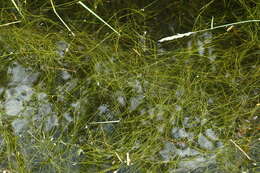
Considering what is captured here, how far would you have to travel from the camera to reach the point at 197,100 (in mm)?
1994

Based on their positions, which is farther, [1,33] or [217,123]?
[1,33]

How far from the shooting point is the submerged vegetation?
1.96m

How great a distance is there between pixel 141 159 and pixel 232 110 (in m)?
0.59

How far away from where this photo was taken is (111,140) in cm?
198

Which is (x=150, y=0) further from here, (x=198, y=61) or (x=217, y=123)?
(x=217, y=123)

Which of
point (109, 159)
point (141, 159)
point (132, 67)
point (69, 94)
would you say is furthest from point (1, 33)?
point (141, 159)

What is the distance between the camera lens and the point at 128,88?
6.66 ft

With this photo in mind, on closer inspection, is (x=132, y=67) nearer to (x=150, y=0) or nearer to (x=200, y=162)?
(x=150, y=0)

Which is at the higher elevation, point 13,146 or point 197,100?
point 197,100

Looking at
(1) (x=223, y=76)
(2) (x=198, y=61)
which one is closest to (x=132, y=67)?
(2) (x=198, y=61)

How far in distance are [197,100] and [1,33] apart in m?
1.25

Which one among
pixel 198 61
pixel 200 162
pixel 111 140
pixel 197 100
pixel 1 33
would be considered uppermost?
pixel 1 33

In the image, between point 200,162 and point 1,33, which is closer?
point 200,162

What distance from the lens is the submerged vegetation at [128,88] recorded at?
1.96 metres
